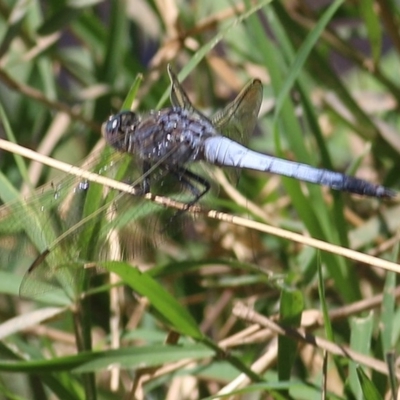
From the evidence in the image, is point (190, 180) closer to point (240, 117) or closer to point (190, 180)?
point (190, 180)

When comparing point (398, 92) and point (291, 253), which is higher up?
point (398, 92)

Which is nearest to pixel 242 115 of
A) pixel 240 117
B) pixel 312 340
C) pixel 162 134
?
pixel 240 117

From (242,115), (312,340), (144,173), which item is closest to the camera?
(312,340)

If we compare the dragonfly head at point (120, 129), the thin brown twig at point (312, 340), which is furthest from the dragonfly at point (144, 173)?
the thin brown twig at point (312, 340)

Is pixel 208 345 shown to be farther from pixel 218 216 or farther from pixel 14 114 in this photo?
pixel 14 114

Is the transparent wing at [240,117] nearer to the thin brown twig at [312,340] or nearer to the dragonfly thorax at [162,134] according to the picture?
the dragonfly thorax at [162,134]

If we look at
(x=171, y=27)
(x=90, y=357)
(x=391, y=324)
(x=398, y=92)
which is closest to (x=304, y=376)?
(x=391, y=324)

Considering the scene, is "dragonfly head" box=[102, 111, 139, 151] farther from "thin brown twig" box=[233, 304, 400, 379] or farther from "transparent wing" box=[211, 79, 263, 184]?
"thin brown twig" box=[233, 304, 400, 379]
